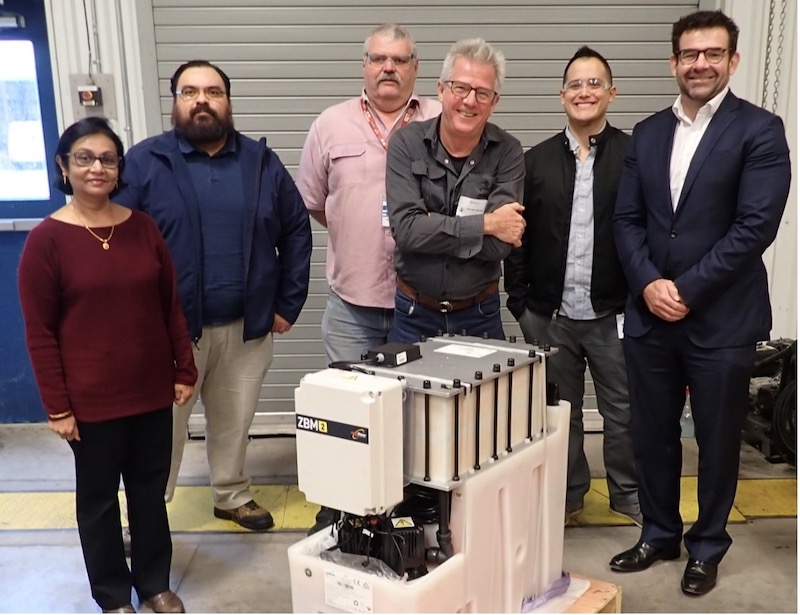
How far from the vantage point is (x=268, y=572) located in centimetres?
274

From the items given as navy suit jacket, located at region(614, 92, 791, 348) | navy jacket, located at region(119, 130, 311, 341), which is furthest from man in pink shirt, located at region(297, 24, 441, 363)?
navy suit jacket, located at region(614, 92, 791, 348)

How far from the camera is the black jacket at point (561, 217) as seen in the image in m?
2.70

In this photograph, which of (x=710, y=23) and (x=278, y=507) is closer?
(x=710, y=23)

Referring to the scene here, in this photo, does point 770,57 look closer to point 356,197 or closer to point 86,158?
point 356,197

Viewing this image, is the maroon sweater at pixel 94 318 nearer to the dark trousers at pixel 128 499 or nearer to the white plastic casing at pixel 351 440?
the dark trousers at pixel 128 499

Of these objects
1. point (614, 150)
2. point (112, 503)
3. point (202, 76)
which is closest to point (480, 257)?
point (614, 150)

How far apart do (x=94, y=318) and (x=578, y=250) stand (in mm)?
1627

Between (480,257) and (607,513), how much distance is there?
4.63ft

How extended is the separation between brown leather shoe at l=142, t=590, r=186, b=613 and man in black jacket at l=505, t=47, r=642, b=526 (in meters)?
1.44

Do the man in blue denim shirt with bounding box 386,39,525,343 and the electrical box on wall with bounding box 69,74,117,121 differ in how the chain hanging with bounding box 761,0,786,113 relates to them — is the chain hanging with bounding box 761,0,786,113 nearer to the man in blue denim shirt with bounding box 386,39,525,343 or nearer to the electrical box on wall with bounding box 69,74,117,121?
the man in blue denim shirt with bounding box 386,39,525,343

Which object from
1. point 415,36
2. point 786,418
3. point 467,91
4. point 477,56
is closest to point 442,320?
point 467,91

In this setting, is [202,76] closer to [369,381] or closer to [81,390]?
[81,390]

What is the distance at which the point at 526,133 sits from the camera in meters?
3.88

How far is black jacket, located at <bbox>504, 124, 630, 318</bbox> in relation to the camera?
270 centimetres
